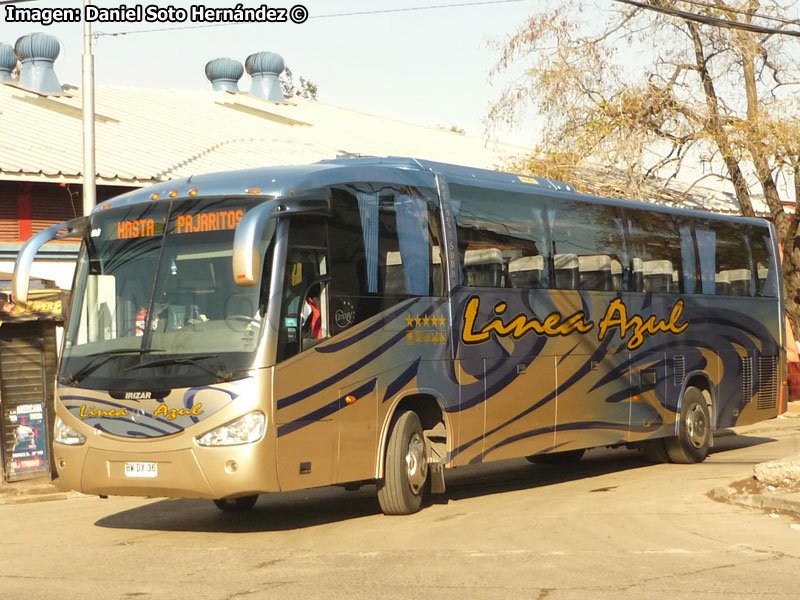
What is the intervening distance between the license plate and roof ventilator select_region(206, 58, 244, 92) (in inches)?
1170

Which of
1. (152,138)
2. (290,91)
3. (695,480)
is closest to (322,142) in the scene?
(152,138)

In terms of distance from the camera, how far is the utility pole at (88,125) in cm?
1669

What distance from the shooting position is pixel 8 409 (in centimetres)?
1573

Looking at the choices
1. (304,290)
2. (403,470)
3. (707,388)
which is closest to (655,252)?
(707,388)

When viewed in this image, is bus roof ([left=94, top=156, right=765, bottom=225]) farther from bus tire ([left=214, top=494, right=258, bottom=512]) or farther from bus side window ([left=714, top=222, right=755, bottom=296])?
bus side window ([left=714, top=222, right=755, bottom=296])

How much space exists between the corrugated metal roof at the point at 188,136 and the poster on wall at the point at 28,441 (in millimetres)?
5333

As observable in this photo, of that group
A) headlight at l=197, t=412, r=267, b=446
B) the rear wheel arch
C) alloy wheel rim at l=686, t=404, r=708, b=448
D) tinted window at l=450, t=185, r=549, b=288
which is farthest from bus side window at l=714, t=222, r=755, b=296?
headlight at l=197, t=412, r=267, b=446

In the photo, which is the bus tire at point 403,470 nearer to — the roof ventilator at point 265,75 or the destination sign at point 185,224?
the destination sign at point 185,224

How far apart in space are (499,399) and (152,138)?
1515 centimetres

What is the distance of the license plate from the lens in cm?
998

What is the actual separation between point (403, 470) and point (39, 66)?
21632mm

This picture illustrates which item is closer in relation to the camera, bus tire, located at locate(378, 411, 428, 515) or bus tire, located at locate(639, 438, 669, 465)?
bus tire, located at locate(378, 411, 428, 515)

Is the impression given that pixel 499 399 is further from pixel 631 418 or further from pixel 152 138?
pixel 152 138

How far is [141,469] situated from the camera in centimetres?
1004
